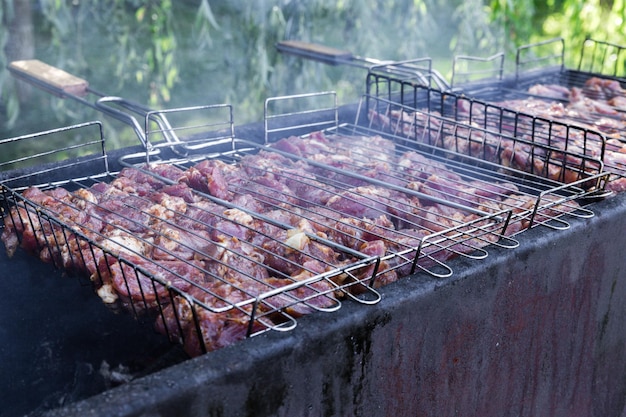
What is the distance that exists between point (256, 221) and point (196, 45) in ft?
16.2

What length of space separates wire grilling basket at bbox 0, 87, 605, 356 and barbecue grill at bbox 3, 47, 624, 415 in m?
0.02

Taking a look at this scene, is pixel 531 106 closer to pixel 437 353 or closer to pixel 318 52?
pixel 318 52

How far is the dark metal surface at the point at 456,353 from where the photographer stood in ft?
6.00

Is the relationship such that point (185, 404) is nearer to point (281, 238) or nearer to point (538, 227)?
point (281, 238)

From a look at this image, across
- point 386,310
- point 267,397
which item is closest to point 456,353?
point 386,310

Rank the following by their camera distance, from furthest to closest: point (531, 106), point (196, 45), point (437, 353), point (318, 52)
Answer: point (196, 45) < point (318, 52) < point (531, 106) < point (437, 353)

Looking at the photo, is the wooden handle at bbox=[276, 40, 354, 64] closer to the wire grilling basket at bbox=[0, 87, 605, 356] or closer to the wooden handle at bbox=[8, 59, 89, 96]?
the wire grilling basket at bbox=[0, 87, 605, 356]

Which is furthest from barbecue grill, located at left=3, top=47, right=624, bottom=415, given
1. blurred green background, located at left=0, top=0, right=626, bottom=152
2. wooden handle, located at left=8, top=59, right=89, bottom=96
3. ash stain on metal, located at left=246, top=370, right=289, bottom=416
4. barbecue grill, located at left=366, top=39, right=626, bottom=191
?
blurred green background, located at left=0, top=0, right=626, bottom=152

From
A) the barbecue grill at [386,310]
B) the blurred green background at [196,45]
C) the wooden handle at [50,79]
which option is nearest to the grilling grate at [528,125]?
the barbecue grill at [386,310]

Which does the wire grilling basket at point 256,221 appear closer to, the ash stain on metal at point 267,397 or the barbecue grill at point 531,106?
the ash stain on metal at point 267,397

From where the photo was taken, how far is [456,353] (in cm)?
247

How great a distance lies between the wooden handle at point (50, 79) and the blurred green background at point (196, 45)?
1930 millimetres

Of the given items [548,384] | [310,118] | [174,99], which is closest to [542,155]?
[548,384]

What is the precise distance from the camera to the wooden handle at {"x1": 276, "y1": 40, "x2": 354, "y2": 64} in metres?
5.09
